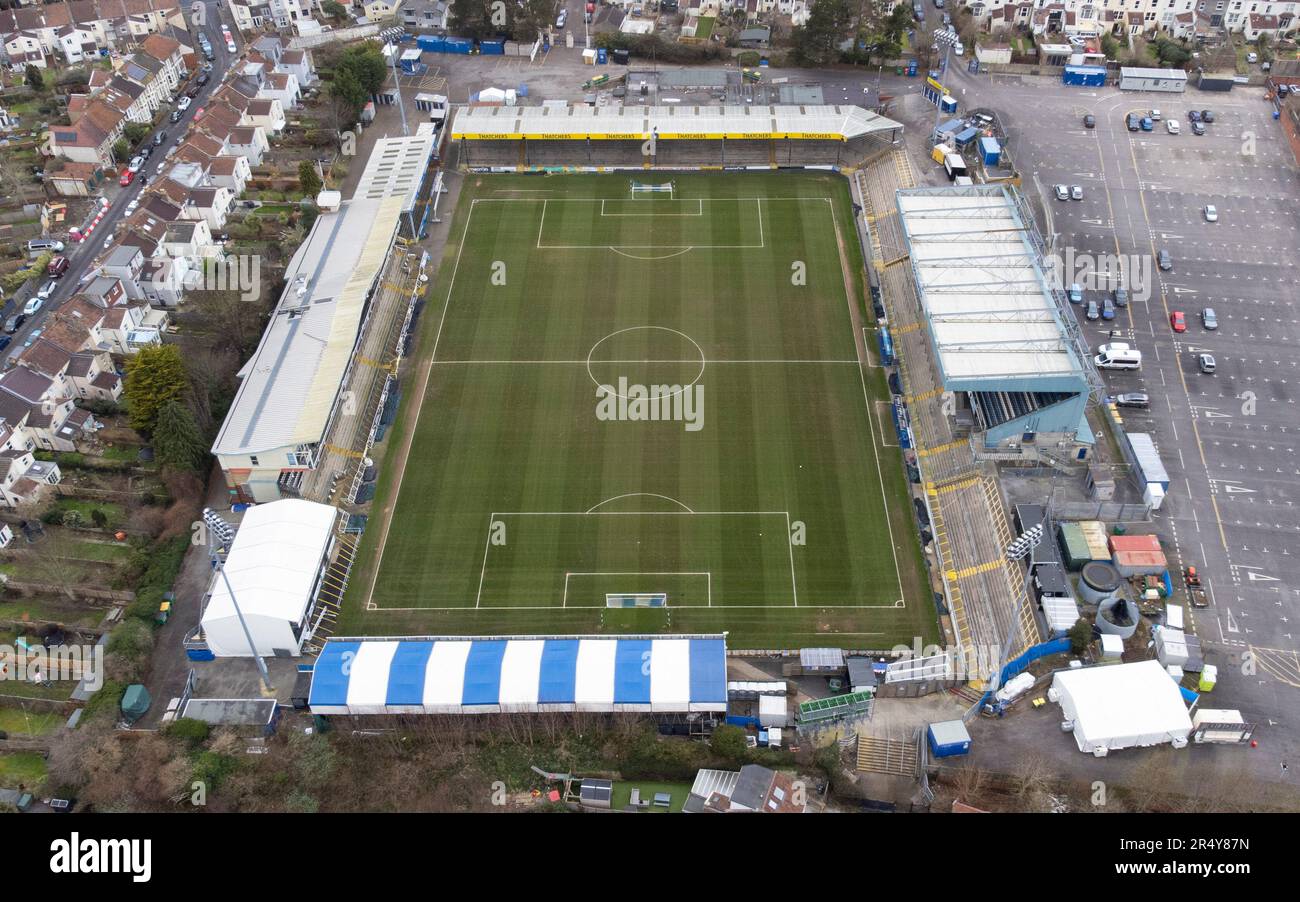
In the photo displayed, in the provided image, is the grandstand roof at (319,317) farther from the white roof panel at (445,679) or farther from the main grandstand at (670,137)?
the white roof panel at (445,679)

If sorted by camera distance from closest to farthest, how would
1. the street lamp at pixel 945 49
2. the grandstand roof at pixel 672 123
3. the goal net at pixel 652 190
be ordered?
the goal net at pixel 652 190 < the grandstand roof at pixel 672 123 < the street lamp at pixel 945 49

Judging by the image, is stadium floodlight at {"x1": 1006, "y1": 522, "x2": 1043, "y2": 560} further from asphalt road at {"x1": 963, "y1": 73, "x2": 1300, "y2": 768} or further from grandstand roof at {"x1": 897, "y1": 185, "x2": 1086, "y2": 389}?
grandstand roof at {"x1": 897, "y1": 185, "x2": 1086, "y2": 389}

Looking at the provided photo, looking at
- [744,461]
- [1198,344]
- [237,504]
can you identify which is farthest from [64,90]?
[1198,344]

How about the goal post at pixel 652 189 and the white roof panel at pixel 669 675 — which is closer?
the white roof panel at pixel 669 675

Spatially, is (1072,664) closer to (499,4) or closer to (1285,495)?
(1285,495)

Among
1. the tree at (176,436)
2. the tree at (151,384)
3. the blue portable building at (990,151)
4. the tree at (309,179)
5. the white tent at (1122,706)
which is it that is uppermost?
the blue portable building at (990,151)

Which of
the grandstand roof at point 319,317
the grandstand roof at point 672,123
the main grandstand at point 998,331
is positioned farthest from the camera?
the grandstand roof at point 672,123
